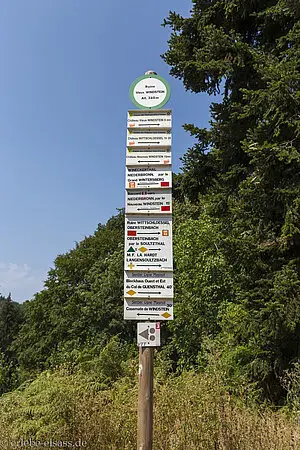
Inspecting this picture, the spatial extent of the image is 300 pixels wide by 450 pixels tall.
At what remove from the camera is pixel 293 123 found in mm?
6180

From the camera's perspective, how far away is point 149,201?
3621mm

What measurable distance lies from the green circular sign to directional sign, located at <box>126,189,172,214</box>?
33.4 inches

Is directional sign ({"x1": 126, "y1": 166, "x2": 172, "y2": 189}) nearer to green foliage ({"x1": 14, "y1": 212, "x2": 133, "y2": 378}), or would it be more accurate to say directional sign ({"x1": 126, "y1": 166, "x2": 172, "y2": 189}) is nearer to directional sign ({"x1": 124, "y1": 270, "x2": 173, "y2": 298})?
directional sign ({"x1": 124, "y1": 270, "x2": 173, "y2": 298})

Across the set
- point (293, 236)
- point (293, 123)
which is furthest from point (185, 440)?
point (293, 123)

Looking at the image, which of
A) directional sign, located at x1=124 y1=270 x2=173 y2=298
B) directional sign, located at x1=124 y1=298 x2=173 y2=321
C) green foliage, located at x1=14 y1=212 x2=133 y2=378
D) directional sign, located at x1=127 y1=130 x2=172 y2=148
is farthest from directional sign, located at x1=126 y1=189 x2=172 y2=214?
green foliage, located at x1=14 y1=212 x2=133 y2=378

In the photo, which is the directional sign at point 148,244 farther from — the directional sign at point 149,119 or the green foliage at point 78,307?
the green foliage at point 78,307

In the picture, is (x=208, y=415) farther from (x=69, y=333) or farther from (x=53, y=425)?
(x=69, y=333)

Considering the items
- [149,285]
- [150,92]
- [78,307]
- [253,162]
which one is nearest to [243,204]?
[253,162]

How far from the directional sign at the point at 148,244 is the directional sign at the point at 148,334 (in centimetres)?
47

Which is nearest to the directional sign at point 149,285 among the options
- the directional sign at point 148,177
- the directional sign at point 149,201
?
the directional sign at point 149,201

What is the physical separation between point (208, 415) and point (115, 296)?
14980 mm

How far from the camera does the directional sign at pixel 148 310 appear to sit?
133 inches

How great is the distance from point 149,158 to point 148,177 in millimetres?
182

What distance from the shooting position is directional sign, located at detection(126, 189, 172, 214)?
3.60m
